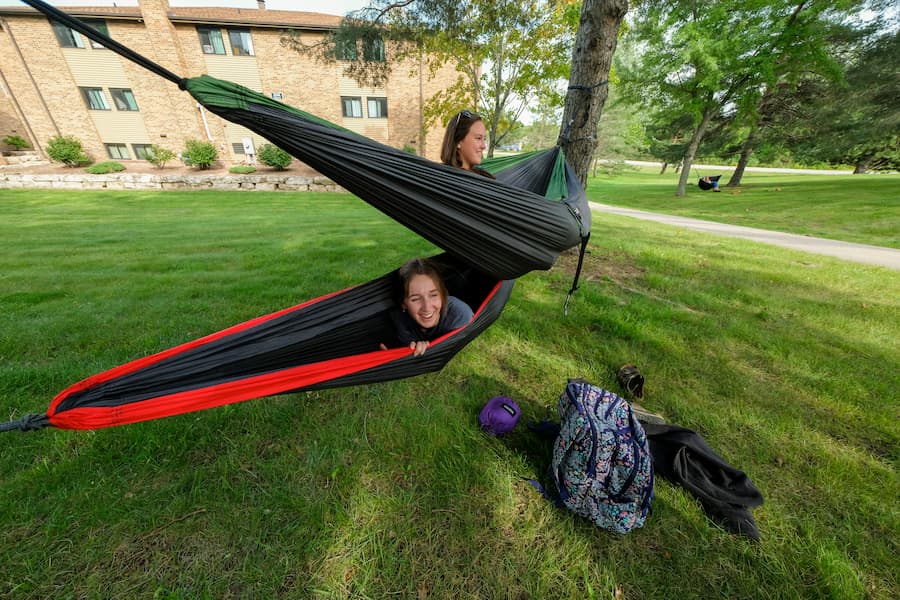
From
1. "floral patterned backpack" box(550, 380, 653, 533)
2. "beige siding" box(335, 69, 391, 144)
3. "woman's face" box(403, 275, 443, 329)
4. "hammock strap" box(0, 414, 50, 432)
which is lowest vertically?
"floral patterned backpack" box(550, 380, 653, 533)

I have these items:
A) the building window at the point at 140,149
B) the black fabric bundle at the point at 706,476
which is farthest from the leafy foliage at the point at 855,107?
the building window at the point at 140,149

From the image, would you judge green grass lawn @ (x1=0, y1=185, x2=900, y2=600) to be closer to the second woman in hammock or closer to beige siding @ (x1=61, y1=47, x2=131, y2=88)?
the second woman in hammock

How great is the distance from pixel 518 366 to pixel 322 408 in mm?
985

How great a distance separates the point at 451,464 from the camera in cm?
118

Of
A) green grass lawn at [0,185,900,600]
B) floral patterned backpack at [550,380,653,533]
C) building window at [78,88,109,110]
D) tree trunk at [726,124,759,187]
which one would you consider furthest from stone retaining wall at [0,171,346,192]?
tree trunk at [726,124,759,187]

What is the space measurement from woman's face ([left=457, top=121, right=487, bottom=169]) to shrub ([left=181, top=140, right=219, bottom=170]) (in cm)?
1186

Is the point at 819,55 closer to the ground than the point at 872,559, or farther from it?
farther from it

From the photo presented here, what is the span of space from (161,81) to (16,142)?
5.22m

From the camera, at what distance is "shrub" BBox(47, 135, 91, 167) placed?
9.62 metres

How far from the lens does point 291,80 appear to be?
35.1ft

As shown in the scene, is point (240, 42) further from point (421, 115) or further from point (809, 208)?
point (809, 208)

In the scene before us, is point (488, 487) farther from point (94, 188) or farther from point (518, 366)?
point (94, 188)

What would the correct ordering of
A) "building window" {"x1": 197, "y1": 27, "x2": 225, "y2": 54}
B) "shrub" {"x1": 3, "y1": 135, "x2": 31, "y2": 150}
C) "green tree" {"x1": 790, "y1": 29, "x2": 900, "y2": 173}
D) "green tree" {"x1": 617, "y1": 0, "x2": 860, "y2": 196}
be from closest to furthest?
"green tree" {"x1": 617, "y1": 0, "x2": 860, "y2": 196} < "green tree" {"x1": 790, "y1": 29, "x2": 900, "y2": 173} < "building window" {"x1": 197, "y1": 27, "x2": 225, "y2": 54} < "shrub" {"x1": 3, "y1": 135, "x2": 31, "y2": 150}

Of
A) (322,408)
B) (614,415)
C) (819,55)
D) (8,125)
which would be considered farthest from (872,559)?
(8,125)
